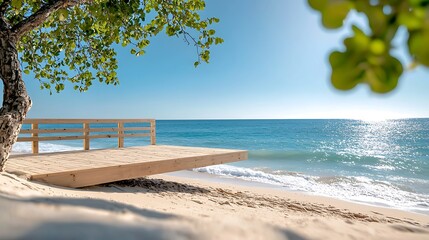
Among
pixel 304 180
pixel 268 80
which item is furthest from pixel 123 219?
pixel 268 80

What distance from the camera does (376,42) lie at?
52 cm

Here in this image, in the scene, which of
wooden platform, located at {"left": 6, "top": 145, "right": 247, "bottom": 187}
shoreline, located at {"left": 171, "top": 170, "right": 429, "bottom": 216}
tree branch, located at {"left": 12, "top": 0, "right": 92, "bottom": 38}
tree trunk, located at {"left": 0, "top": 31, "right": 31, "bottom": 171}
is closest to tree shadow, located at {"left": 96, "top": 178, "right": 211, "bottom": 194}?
wooden platform, located at {"left": 6, "top": 145, "right": 247, "bottom": 187}

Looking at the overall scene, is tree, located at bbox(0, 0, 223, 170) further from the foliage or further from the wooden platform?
the wooden platform

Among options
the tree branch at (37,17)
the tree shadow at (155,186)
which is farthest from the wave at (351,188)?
the tree branch at (37,17)

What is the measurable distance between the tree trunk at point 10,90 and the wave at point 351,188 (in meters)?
7.37

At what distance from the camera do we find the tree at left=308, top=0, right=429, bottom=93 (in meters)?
0.50

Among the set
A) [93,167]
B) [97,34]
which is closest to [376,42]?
[93,167]

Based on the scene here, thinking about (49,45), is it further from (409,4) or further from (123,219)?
(409,4)

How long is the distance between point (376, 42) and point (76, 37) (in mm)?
7343

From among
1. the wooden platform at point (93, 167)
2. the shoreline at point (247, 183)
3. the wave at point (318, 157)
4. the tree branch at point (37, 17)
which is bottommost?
Result: the wave at point (318, 157)

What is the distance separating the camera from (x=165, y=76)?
49.4 m

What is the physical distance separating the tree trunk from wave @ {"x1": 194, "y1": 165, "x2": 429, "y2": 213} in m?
7.37

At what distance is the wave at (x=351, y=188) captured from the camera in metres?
8.36

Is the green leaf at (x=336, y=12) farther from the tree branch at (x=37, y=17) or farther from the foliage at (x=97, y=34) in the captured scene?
the tree branch at (x=37, y=17)
